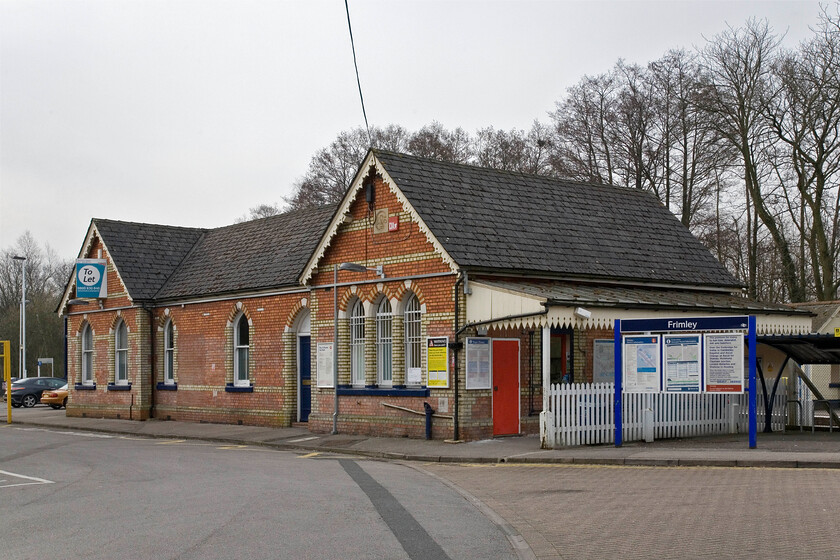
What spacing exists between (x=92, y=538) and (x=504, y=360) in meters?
13.3

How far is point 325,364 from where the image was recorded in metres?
25.8

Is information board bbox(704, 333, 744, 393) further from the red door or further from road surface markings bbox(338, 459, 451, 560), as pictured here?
road surface markings bbox(338, 459, 451, 560)

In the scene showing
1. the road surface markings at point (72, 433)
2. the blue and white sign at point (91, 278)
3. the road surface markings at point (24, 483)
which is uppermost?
the blue and white sign at point (91, 278)

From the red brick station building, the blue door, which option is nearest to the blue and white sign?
the red brick station building

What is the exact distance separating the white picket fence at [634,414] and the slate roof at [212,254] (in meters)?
10.2

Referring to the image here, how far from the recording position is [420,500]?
44.2ft

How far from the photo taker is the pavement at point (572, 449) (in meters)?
16.9

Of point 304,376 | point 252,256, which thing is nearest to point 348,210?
point 304,376

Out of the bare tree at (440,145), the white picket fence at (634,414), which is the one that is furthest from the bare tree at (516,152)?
the white picket fence at (634,414)

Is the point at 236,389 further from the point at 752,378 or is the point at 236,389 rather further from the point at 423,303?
the point at 752,378

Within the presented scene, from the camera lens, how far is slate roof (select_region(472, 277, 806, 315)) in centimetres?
2016

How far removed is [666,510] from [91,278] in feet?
90.5

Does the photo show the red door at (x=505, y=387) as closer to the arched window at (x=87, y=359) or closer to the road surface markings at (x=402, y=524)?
the road surface markings at (x=402, y=524)

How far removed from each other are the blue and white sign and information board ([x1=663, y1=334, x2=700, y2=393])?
22762 mm
